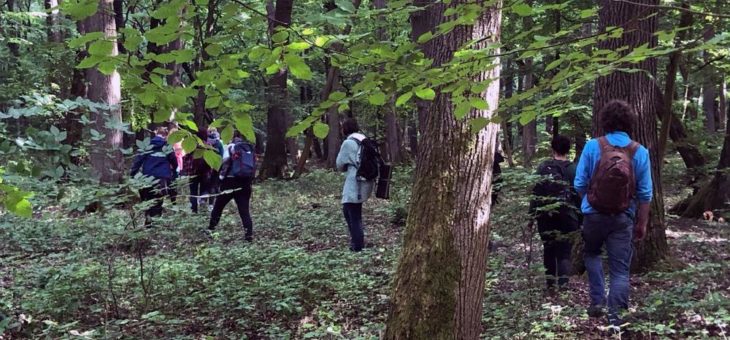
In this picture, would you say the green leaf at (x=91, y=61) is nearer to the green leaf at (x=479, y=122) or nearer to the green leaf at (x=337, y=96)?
the green leaf at (x=337, y=96)

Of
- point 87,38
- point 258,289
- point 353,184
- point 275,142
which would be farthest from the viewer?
point 275,142

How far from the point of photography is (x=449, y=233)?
3.40 meters

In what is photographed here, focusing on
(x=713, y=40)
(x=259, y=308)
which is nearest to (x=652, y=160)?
(x=713, y=40)

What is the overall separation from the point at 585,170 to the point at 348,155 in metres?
3.47

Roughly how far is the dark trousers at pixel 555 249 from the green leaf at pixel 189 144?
370 cm

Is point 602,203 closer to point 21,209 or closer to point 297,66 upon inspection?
point 297,66

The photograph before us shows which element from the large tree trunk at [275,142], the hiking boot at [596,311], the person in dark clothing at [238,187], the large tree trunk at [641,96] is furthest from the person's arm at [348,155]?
the large tree trunk at [275,142]

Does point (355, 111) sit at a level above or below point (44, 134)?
above

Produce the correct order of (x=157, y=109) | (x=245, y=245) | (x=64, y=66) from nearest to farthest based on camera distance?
(x=157, y=109), (x=245, y=245), (x=64, y=66)

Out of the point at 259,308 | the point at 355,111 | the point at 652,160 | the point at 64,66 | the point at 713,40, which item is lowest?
the point at 259,308

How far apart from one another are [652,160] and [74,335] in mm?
5626

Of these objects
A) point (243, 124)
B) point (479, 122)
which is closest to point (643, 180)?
point (479, 122)

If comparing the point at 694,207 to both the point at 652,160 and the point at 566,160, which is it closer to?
the point at 652,160

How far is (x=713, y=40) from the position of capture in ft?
6.97
